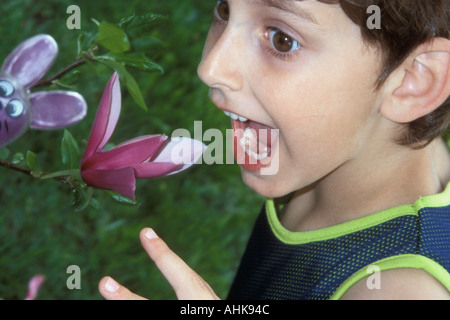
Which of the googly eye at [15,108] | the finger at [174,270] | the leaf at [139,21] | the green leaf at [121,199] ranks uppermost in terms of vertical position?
the leaf at [139,21]

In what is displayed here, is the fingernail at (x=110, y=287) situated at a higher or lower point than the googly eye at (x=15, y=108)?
lower

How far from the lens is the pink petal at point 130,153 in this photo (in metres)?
0.91

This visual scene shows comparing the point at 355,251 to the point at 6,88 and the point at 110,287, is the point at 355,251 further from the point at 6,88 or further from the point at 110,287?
the point at 6,88

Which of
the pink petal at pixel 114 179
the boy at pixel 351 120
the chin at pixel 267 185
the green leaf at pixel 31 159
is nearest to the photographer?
the pink petal at pixel 114 179

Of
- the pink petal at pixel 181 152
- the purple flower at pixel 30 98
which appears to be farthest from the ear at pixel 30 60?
the pink petal at pixel 181 152

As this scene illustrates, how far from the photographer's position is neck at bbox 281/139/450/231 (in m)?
1.23

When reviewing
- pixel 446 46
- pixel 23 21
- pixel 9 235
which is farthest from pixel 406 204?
pixel 23 21

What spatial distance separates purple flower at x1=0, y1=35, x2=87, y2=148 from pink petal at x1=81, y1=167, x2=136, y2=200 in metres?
0.12

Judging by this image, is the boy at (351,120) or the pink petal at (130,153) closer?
the pink petal at (130,153)

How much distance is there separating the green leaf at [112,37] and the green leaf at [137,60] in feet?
0.06

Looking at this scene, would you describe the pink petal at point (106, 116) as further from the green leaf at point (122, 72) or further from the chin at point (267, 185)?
the chin at point (267, 185)

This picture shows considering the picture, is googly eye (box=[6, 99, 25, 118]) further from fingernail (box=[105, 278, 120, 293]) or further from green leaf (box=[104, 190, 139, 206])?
fingernail (box=[105, 278, 120, 293])

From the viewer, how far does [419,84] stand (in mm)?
1160

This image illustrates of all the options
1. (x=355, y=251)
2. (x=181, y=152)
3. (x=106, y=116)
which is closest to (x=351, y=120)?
(x=355, y=251)
